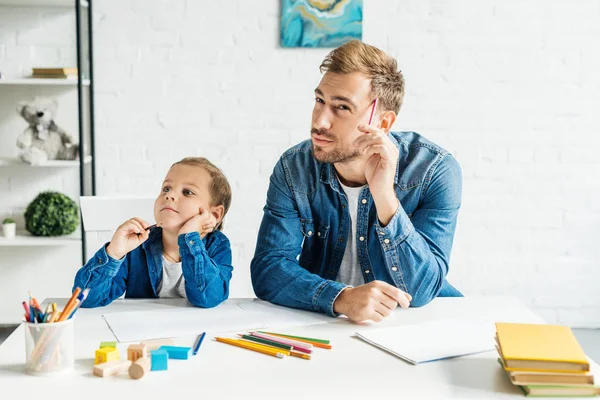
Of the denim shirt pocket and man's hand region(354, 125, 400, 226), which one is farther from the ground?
man's hand region(354, 125, 400, 226)

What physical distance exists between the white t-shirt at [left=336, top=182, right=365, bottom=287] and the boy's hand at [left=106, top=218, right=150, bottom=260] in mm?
519

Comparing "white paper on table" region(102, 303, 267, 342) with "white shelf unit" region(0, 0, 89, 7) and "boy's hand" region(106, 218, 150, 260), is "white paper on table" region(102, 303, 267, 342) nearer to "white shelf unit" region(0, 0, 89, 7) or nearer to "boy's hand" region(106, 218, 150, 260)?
"boy's hand" region(106, 218, 150, 260)

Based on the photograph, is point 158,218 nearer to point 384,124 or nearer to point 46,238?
point 384,124

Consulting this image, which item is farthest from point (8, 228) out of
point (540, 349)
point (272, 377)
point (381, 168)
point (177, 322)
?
point (540, 349)

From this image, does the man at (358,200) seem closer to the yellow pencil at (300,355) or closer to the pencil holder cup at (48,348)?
the yellow pencil at (300,355)

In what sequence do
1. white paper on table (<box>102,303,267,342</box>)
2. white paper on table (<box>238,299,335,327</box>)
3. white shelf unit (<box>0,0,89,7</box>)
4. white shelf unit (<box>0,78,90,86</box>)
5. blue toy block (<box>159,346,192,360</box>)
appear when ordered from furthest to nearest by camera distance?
white shelf unit (<box>0,0,89,7</box>)
white shelf unit (<box>0,78,90,86</box>)
white paper on table (<box>238,299,335,327</box>)
white paper on table (<box>102,303,267,342</box>)
blue toy block (<box>159,346,192,360</box>)

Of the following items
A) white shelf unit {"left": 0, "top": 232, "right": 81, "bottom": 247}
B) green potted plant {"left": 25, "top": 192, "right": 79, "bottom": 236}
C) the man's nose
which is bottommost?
white shelf unit {"left": 0, "top": 232, "right": 81, "bottom": 247}

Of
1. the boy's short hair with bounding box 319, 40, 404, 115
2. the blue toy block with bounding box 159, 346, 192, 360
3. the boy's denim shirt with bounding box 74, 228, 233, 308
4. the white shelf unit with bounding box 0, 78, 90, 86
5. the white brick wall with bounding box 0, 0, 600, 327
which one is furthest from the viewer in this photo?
the white brick wall with bounding box 0, 0, 600, 327

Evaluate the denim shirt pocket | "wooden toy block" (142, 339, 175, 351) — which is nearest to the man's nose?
the denim shirt pocket

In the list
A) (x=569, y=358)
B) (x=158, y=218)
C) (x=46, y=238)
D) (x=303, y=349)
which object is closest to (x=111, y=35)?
(x=46, y=238)

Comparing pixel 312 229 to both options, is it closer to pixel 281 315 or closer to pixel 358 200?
pixel 358 200

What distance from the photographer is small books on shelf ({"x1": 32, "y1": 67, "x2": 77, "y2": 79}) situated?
116 inches

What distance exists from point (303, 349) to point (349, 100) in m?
0.74

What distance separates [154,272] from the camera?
175cm
